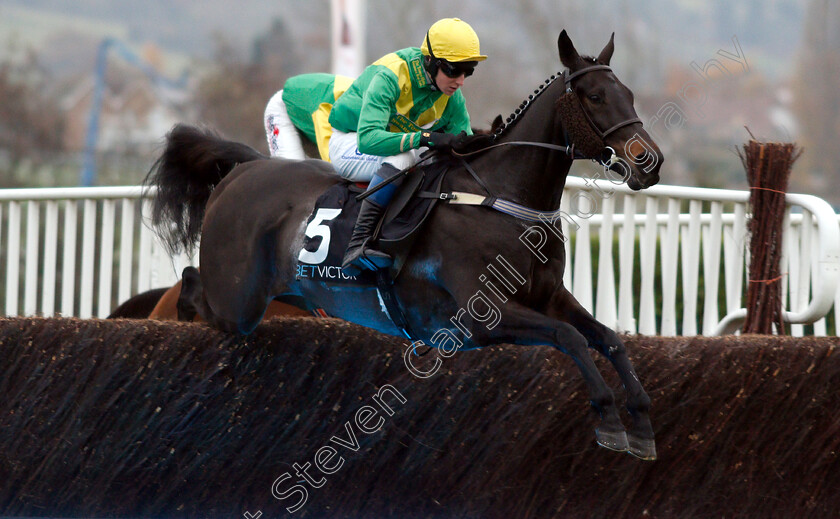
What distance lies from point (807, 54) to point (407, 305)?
4071 cm

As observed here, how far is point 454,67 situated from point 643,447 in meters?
1.74

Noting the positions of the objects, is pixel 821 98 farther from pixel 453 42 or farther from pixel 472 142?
pixel 453 42

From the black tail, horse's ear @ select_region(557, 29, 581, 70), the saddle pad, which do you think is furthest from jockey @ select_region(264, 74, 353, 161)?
horse's ear @ select_region(557, 29, 581, 70)

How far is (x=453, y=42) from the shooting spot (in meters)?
4.23

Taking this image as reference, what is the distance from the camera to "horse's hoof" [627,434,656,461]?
144 inches

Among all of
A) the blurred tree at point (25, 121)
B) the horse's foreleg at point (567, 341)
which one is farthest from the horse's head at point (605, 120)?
the blurred tree at point (25, 121)

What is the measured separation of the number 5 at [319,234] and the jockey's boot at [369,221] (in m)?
0.17

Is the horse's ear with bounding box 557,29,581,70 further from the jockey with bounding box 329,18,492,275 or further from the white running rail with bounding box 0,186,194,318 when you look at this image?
the white running rail with bounding box 0,186,194,318

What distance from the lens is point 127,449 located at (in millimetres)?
4629

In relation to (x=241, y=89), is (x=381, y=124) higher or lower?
higher

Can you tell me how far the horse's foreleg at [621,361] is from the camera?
3.69m

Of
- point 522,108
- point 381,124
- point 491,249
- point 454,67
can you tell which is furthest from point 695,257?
point 381,124

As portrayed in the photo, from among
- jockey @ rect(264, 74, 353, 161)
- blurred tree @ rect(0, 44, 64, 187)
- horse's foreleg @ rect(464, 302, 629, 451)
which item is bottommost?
blurred tree @ rect(0, 44, 64, 187)

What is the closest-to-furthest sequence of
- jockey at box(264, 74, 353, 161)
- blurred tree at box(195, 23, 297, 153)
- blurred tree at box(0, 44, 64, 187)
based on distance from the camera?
1. jockey at box(264, 74, 353, 161)
2. blurred tree at box(0, 44, 64, 187)
3. blurred tree at box(195, 23, 297, 153)
